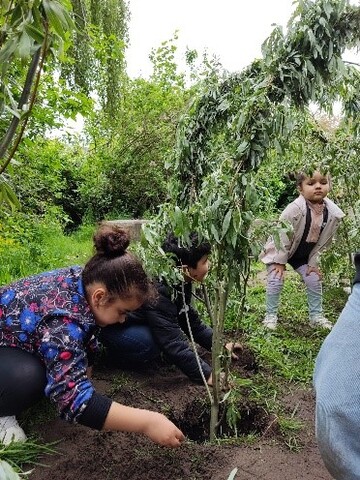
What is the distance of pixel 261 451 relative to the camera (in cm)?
203

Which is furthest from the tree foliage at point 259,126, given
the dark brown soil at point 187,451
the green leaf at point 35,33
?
the green leaf at point 35,33

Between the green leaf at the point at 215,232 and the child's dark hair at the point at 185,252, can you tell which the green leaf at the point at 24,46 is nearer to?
the green leaf at the point at 215,232

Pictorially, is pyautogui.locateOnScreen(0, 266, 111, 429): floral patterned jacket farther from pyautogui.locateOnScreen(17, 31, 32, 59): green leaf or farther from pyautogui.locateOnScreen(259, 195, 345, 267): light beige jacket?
pyautogui.locateOnScreen(259, 195, 345, 267): light beige jacket

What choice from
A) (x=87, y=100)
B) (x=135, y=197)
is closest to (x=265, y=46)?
(x=87, y=100)

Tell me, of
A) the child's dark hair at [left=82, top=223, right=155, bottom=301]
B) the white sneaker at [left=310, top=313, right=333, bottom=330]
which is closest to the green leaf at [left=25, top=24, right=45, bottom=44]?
the child's dark hair at [left=82, top=223, right=155, bottom=301]

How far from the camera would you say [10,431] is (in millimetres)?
2072

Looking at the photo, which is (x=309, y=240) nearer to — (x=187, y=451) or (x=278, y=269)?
(x=278, y=269)

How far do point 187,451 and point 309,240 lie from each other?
2249 mm

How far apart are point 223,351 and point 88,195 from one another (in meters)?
7.85

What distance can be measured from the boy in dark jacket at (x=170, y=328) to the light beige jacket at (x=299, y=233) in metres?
1.15

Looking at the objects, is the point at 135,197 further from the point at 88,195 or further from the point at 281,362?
the point at 281,362

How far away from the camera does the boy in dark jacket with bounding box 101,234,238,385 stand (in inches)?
94.1

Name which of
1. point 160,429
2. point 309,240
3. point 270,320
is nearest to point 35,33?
point 160,429

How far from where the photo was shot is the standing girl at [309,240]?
3.79 metres
